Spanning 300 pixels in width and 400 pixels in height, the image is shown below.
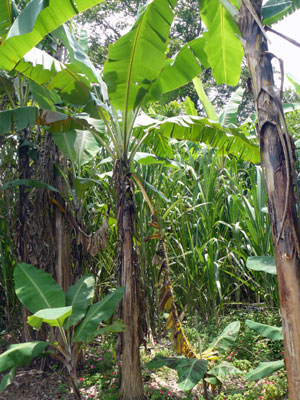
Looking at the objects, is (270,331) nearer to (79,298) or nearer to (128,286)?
(128,286)

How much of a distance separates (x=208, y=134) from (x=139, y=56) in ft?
3.93

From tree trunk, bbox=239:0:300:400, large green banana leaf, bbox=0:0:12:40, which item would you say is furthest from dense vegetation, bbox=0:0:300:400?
tree trunk, bbox=239:0:300:400

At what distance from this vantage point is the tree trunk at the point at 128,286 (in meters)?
3.24

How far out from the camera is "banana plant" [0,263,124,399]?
2.91 metres

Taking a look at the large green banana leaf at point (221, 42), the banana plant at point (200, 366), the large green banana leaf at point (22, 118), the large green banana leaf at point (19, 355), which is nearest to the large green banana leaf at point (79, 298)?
the large green banana leaf at point (19, 355)

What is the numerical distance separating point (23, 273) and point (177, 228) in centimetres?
219

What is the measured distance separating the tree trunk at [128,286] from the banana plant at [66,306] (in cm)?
18

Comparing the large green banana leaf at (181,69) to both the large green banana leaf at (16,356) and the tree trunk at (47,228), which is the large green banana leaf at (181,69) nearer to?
the tree trunk at (47,228)

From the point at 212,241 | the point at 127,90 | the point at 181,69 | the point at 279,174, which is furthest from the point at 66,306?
the point at 181,69

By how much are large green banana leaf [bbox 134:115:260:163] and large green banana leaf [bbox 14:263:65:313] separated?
1.65m

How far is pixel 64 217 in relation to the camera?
166 inches

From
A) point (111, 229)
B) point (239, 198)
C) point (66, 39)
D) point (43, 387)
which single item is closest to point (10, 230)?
point (111, 229)

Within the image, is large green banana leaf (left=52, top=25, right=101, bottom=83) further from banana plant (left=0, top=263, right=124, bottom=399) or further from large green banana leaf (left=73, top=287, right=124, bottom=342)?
large green banana leaf (left=73, top=287, right=124, bottom=342)

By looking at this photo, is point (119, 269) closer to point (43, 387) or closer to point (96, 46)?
point (43, 387)
